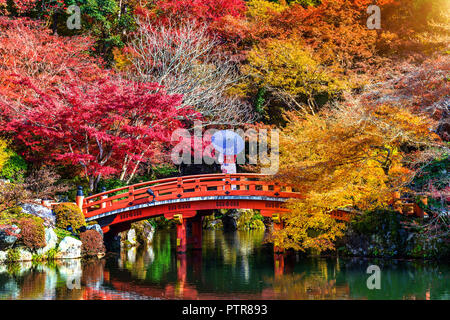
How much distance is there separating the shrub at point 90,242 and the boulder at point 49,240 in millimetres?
892

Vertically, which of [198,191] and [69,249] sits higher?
[198,191]

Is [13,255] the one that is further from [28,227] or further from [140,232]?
[140,232]

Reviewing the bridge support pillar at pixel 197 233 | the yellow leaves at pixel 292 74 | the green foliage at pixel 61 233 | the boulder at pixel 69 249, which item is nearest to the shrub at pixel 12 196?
the green foliage at pixel 61 233

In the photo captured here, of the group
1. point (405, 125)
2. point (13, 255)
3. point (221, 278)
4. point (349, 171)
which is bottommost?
point (221, 278)

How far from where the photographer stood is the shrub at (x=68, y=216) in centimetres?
1609

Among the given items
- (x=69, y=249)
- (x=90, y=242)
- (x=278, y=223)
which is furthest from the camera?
(x=278, y=223)

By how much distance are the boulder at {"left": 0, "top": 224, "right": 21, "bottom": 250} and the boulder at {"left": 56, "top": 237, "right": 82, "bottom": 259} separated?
1337 mm

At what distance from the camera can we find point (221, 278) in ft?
40.8

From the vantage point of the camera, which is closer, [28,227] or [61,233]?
[28,227]

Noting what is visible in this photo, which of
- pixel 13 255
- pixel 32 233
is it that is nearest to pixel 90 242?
pixel 32 233

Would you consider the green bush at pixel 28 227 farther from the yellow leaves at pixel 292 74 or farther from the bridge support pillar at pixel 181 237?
the yellow leaves at pixel 292 74

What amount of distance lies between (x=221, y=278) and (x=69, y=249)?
217 inches

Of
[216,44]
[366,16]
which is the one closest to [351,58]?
[366,16]

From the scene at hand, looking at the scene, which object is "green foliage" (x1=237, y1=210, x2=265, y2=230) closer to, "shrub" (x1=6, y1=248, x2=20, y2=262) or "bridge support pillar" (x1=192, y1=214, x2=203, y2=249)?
"bridge support pillar" (x1=192, y1=214, x2=203, y2=249)
